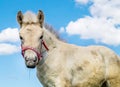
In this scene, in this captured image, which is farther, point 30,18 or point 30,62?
point 30,18

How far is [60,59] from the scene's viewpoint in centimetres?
1209

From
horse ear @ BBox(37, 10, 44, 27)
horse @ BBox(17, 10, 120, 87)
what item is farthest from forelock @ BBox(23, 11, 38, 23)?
horse ear @ BBox(37, 10, 44, 27)

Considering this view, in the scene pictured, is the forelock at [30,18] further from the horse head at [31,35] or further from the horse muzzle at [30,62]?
the horse muzzle at [30,62]

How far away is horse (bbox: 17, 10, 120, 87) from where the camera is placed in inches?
446

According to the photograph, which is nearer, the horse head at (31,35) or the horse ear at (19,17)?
the horse head at (31,35)

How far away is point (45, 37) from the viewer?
39.3 feet

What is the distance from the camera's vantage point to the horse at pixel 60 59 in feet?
37.1

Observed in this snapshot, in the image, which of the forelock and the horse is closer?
the horse

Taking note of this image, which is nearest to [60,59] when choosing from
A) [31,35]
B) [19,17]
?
[31,35]

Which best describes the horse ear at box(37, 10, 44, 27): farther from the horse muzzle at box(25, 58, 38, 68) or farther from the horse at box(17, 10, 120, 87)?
the horse muzzle at box(25, 58, 38, 68)

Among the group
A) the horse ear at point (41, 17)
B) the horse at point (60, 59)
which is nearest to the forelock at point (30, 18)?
the horse at point (60, 59)

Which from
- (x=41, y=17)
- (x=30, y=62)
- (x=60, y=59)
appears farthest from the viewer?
(x=60, y=59)

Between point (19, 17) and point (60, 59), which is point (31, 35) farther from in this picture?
point (60, 59)

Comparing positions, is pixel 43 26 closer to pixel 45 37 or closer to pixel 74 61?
pixel 45 37
